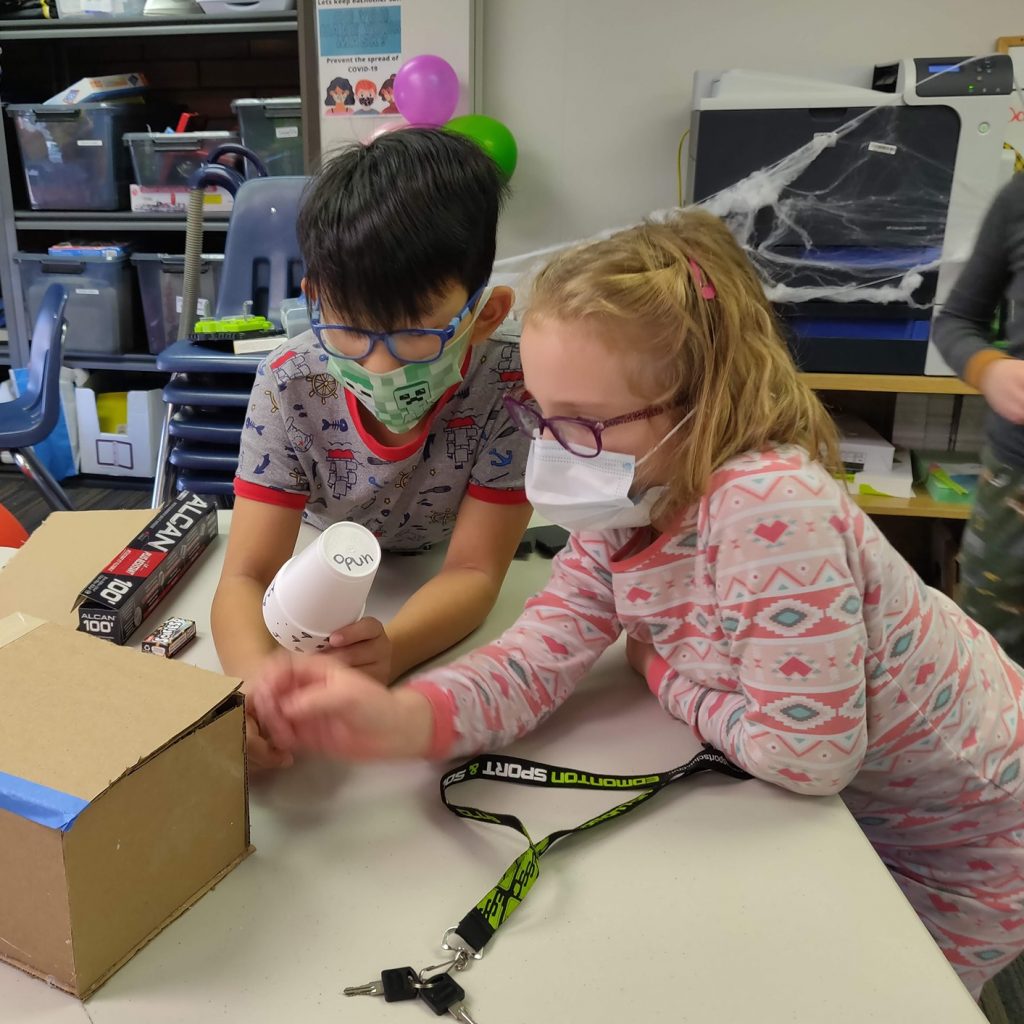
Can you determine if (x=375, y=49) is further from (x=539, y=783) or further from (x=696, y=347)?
(x=539, y=783)

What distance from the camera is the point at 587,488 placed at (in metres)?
0.70

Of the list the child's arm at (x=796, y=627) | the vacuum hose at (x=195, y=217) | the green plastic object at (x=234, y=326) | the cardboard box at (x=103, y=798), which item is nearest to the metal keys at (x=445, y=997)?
the cardboard box at (x=103, y=798)

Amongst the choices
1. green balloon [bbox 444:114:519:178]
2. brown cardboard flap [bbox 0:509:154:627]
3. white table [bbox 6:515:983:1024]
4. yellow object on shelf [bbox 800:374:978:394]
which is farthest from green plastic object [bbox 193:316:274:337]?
white table [bbox 6:515:983:1024]

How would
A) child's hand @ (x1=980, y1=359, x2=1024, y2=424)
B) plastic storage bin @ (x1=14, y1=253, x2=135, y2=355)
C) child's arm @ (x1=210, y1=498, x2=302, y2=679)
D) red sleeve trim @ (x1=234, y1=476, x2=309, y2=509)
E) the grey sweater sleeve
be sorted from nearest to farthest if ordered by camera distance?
1. child's arm @ (x1=210, y1=498, x2=302, y2=679)
2. red sleeve trim @ (x1=234, y1=476, x2=309, y2=509)
3. child's hand @ (x1=980, y1=359, x2=1024, y2=424)
4. the grey sweater sleeve
5. plastic storage bin @ (x1=14, y1=253, x2=135, y2=355)

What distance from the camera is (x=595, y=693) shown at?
0.79m

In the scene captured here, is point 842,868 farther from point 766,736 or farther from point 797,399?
point 797,399

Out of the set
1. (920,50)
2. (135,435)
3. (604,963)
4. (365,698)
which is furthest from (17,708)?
(135,435)

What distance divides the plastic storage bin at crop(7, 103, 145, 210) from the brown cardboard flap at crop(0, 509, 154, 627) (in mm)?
2325

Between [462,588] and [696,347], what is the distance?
1.14 ft

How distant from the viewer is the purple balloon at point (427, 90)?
226cm

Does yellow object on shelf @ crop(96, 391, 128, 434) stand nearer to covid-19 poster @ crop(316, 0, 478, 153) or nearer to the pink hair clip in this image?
covid-19 poster @ crop(316, 0, 478, 153)

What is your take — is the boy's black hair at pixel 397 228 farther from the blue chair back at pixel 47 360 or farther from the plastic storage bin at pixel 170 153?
the plastic storage bin at pixel 170 153

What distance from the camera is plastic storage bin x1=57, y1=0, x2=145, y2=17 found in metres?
2.78

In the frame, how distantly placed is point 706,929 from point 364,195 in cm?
66
